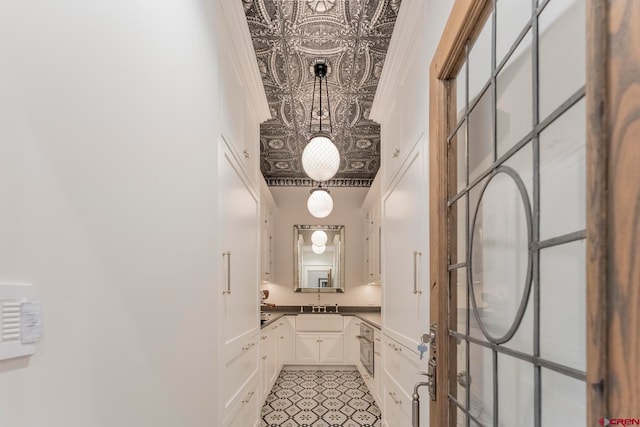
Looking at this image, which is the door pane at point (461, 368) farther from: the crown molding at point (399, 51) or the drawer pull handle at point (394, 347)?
the drawer pull handle at point (394, 347)

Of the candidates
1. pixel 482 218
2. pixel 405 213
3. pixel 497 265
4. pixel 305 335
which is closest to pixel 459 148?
pixel 482 218

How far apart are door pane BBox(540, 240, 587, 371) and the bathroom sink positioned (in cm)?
578

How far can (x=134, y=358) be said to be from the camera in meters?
1.13

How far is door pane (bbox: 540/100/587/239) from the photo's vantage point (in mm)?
683

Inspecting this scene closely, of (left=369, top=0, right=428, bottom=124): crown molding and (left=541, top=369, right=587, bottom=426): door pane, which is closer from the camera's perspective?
(left=541, top=369, right=587, bottom=426): door pane

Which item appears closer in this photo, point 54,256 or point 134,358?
point 54,256

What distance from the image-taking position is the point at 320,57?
3.25 metres

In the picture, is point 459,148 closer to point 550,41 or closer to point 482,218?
point 482,218

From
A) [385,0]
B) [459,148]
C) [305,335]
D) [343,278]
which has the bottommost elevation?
[305,335]

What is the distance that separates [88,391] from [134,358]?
0.23 m

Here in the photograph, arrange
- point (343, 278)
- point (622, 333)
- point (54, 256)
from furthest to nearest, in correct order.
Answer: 1. point (343, 278)
2. point (54, 256)
3. point (622, 333)

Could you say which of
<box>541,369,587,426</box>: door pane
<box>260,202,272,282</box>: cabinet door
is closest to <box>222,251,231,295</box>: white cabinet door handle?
<box>541,369,587,426</box>: door pane

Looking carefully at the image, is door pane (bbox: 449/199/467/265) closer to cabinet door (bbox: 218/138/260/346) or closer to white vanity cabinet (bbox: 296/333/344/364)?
cabinet door (bbox: 218/138/260/346)

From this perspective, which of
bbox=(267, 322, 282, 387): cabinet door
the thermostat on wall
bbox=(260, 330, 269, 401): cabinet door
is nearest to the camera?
the thermostat on wall
